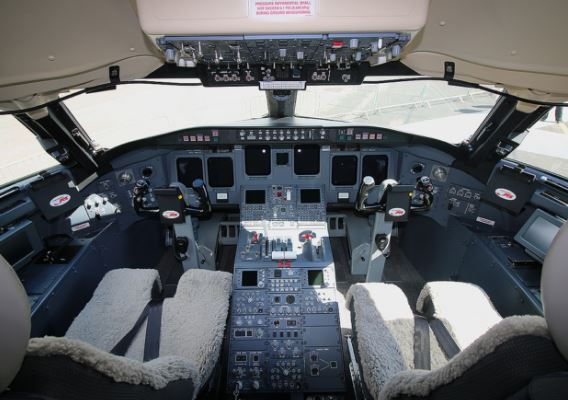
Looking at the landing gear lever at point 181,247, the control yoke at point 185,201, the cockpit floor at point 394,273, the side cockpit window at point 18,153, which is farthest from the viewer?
the cockpit floor at point 394,273

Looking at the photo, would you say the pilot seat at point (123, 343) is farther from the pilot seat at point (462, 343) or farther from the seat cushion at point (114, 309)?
the pilot seat at point (462, 343)

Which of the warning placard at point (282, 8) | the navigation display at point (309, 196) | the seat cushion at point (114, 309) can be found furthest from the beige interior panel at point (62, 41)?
the navigation display at point (309, 196)

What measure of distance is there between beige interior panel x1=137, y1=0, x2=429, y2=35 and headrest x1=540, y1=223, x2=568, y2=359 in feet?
2.51

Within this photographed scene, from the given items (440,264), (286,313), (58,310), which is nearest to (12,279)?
(58,310)

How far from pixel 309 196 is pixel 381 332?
1.96 metres

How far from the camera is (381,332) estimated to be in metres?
1.83

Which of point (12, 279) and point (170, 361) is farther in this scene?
point (170, 361)

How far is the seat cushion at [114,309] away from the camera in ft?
6.21

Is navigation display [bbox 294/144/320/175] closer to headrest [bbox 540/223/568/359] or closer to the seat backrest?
the seat backrest

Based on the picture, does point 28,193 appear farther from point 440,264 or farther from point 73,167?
point 440,264

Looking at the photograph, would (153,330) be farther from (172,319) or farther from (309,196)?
(309,196)

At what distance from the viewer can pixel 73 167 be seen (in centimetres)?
290

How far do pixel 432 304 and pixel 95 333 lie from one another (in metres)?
2.04

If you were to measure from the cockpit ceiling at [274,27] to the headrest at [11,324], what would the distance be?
2.69 feet
